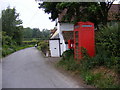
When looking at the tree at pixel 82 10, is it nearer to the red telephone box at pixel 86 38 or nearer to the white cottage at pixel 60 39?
the red telephone box at pixel 86 38

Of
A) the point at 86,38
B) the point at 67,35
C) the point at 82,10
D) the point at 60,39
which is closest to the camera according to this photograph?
the point at 86,38

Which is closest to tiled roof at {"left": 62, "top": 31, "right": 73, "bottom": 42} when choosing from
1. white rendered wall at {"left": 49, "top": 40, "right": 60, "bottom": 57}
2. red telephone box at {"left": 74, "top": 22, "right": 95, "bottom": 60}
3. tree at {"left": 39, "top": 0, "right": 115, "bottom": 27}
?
white rendered wall at {"left": 49, "top": 40, "right": 60, "bottom": 57}

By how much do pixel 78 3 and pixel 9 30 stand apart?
28367 millimetres

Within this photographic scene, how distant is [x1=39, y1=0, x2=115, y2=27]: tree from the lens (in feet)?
32.1

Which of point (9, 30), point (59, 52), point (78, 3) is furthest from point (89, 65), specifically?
point (9, 30)

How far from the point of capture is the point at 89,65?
27.1ft

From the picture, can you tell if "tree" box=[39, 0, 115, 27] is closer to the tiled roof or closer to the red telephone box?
the red telephone box

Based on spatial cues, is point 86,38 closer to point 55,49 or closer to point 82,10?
point 82,10

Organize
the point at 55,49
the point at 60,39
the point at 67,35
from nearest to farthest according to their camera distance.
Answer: the point at 67,35 < the point at 60,39 < the point at 55,49

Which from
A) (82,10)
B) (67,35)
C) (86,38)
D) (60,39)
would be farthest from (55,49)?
(86,38)

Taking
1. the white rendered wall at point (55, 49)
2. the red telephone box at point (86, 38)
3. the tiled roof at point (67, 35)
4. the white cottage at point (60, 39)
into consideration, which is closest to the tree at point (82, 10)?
the red telephone box at point (86, 38)

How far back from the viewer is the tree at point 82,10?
979cm

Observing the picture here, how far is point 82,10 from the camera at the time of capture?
10828 mm

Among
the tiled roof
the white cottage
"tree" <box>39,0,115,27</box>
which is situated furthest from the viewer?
the white cottage
